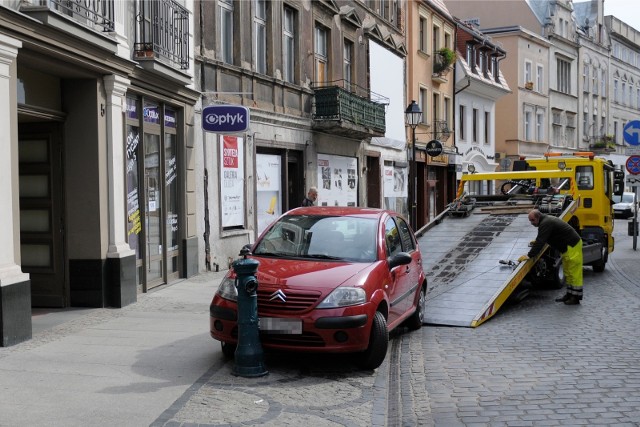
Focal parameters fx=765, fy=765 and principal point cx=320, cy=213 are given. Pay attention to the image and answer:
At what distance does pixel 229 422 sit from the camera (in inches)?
228

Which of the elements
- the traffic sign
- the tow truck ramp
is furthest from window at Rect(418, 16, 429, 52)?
the tow truck ramp

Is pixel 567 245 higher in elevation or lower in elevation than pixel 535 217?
Answer: lower

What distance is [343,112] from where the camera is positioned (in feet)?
69.8

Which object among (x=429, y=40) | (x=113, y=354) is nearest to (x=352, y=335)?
(x=113, y=354)

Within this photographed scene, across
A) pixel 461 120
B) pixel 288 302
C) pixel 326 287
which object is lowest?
pixel 288 302

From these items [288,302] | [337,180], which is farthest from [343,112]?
[288,302]

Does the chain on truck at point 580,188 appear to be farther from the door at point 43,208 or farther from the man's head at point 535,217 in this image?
the door at point 43,208

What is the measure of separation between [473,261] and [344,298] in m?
5.53

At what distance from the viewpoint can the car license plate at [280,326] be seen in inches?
287

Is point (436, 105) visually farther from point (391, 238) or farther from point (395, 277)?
point (395, 277)

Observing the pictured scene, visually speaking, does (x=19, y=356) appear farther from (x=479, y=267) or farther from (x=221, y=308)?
(x=479, y=267)

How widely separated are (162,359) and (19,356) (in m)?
1.44

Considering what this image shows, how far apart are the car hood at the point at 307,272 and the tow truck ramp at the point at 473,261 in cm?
299

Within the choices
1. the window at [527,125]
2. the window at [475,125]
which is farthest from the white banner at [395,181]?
the window at [527,125]
